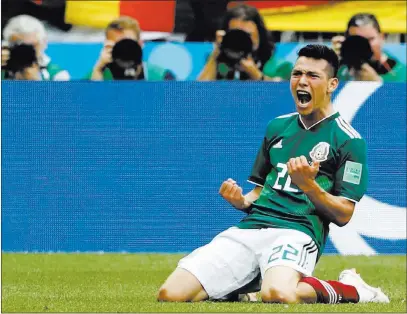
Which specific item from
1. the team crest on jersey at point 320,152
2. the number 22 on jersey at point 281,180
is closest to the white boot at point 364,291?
the number 22 on jersey at point 281,180

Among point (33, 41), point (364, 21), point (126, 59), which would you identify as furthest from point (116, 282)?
point (364, 21)

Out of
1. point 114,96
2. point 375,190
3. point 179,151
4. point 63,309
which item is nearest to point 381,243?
point 375,190

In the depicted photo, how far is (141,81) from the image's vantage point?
11047 millimetres

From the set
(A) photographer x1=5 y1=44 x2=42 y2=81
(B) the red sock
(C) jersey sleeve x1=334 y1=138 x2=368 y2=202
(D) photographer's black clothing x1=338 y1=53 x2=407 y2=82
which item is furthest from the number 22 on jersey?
(A) photographer x1=5 y1=44 x2=42 y2=81

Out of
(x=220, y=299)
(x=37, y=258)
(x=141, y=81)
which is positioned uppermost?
(x=141, y=81)

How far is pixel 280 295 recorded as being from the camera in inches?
280

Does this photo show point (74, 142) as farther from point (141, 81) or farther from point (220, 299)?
point (220, 299)

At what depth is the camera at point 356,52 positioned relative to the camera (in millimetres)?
11578

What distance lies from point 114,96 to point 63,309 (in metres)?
4.34

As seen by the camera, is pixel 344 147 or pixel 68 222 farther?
pixel 68 222

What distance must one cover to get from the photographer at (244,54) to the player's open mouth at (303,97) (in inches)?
162

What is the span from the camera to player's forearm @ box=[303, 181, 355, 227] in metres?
7.14

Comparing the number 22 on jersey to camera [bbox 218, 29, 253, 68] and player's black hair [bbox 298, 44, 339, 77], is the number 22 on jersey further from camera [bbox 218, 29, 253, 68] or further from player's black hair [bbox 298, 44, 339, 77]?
camera [bbox 218, 29, 253, 68]

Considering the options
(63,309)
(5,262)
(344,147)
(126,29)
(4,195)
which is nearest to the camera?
(63,309)
